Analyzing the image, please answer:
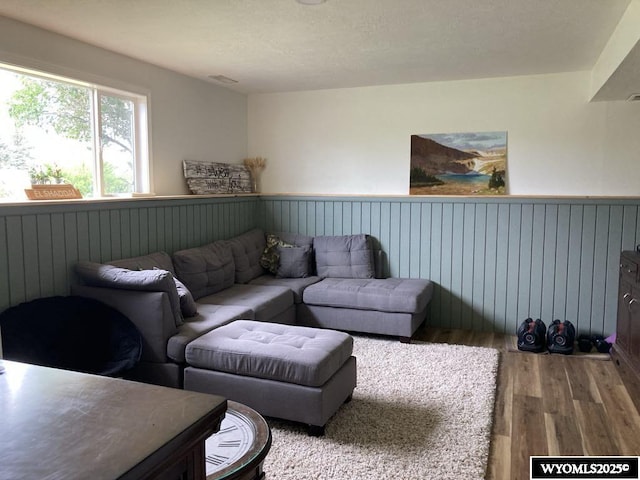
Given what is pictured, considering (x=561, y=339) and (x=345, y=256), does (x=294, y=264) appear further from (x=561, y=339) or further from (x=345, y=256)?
(x=561, y=339)

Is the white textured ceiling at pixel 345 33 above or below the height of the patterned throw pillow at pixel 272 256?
above

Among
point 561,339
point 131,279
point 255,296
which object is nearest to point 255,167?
point 255,296

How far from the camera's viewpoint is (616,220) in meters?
4.30

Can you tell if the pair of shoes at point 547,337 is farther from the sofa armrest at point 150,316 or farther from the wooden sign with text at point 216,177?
the wooden sign with text at point 216,177

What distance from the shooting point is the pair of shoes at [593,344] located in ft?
13.6

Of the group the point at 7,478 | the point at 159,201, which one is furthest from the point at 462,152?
the point at 7,478

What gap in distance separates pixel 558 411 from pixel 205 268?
2.69m

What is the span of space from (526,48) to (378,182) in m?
1.89

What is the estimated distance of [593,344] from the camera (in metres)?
4.29

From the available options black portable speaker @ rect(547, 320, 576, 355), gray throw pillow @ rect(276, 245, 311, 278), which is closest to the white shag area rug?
black portable speaker @ rect(547, 320, 576, 355)

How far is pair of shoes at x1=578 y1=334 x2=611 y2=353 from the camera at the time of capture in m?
4.15

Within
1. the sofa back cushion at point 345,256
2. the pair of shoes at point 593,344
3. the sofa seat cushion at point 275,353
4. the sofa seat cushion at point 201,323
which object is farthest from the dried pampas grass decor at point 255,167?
the pair of shoes at point 593,344

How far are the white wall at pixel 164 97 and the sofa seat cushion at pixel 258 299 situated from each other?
104 centimetres

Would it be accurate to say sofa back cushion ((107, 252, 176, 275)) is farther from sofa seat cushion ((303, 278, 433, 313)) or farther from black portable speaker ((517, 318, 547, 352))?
black portable speaker ((517, 318, 547, 352))
